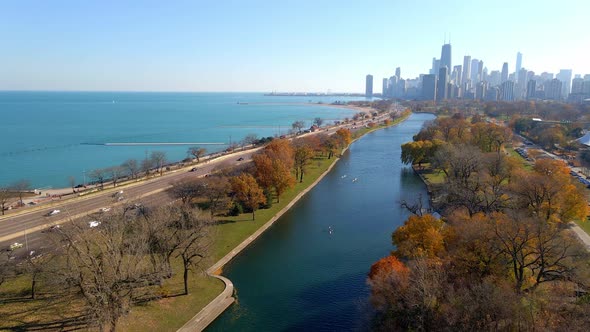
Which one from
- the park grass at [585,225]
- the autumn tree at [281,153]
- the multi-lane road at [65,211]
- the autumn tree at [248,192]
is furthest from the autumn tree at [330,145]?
the park grass at [585,225]

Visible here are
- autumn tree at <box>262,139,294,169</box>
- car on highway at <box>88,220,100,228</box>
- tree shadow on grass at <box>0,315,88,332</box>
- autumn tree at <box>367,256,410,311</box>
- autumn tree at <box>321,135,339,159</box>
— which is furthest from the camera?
autumn tree at <box>321,135,339,159</box>

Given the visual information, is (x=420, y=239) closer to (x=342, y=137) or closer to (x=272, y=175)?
(x=272, y=175)

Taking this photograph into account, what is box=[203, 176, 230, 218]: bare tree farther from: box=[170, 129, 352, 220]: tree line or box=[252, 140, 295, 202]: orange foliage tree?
box=[252, 140, 295, 202]: orange foliage tree

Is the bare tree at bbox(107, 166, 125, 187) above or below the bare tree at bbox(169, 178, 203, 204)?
below

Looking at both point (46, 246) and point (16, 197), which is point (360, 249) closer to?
point (46, 246)

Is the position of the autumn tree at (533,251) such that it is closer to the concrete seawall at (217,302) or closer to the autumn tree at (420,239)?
the autumn tree at (420,239)

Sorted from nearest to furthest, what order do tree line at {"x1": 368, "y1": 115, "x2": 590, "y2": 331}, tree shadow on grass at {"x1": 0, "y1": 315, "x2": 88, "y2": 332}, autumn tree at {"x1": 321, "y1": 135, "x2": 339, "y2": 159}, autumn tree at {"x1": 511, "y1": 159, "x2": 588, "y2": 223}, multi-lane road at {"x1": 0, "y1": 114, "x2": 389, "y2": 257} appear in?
1. tree line at {"x1": 368, "y1": 115, "x2": 590, "y2": 331}
2. tree shadow on grass at {"x1": 0, "y1": 315, "x2": 88, "y2": 332}
3. multi-lane road at {"x1": 0, "y1": 114, "x2": 389, "y2": 257}
4. autumn tree at {"x1": 511, "y1": 159, "x2": 588, "y2": 223}
5. autumn tree at {"x1": 321, "y1": 135, "x2": 339, "y2": 159}

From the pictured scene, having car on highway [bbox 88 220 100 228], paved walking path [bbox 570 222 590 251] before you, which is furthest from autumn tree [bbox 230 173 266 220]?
paved walking path [bbox 570 222 590 251]

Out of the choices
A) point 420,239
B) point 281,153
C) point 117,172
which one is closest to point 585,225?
point 420,239
